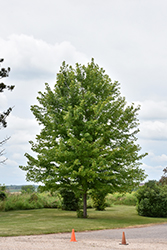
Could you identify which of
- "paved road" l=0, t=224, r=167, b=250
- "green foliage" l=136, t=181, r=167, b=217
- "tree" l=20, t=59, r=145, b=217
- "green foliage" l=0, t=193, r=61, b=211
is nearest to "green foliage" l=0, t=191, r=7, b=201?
"green foliage" l=0, t=193, r=61, b=211

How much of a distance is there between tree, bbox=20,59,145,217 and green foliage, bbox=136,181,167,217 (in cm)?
328

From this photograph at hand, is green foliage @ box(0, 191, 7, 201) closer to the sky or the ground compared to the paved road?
closer to the sky

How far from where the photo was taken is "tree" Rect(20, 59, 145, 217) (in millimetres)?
20234

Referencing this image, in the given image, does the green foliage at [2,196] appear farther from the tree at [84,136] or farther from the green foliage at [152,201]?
the green foliage at [152,201]

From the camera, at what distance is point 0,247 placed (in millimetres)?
9898

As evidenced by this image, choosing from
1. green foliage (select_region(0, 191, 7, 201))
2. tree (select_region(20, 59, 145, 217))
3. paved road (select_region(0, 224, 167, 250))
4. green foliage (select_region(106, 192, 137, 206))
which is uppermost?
tree (select_region(20, 59, 145, 217))

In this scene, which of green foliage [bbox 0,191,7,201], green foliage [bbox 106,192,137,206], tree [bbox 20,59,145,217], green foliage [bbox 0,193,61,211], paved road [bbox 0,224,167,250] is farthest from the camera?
green foliage [bbox 106,192,137,206]

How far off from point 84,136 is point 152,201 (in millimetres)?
9481

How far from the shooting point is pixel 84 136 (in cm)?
2028

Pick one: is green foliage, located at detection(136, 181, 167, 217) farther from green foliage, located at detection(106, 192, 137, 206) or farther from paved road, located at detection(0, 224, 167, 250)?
green foliage, located at detection(106, 192, 137, 206)

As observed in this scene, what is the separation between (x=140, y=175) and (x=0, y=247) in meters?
14.6

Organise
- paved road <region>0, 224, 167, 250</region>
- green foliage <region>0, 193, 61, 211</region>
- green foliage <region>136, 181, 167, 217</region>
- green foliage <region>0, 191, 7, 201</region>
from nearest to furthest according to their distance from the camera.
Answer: paved road <region>0, 224, 167, 250</region> < green foliage <region>136, 181, 167, 217</region> < green foliage <region>0, 193, 61, 211</region> < green foliage <region>0, 191, 7, 201</region>

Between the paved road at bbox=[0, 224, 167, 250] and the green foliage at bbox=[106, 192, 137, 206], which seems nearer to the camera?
the paved road at bbox=[0, 224, 167, 250]

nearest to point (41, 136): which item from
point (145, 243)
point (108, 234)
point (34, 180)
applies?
point (34, 180)
